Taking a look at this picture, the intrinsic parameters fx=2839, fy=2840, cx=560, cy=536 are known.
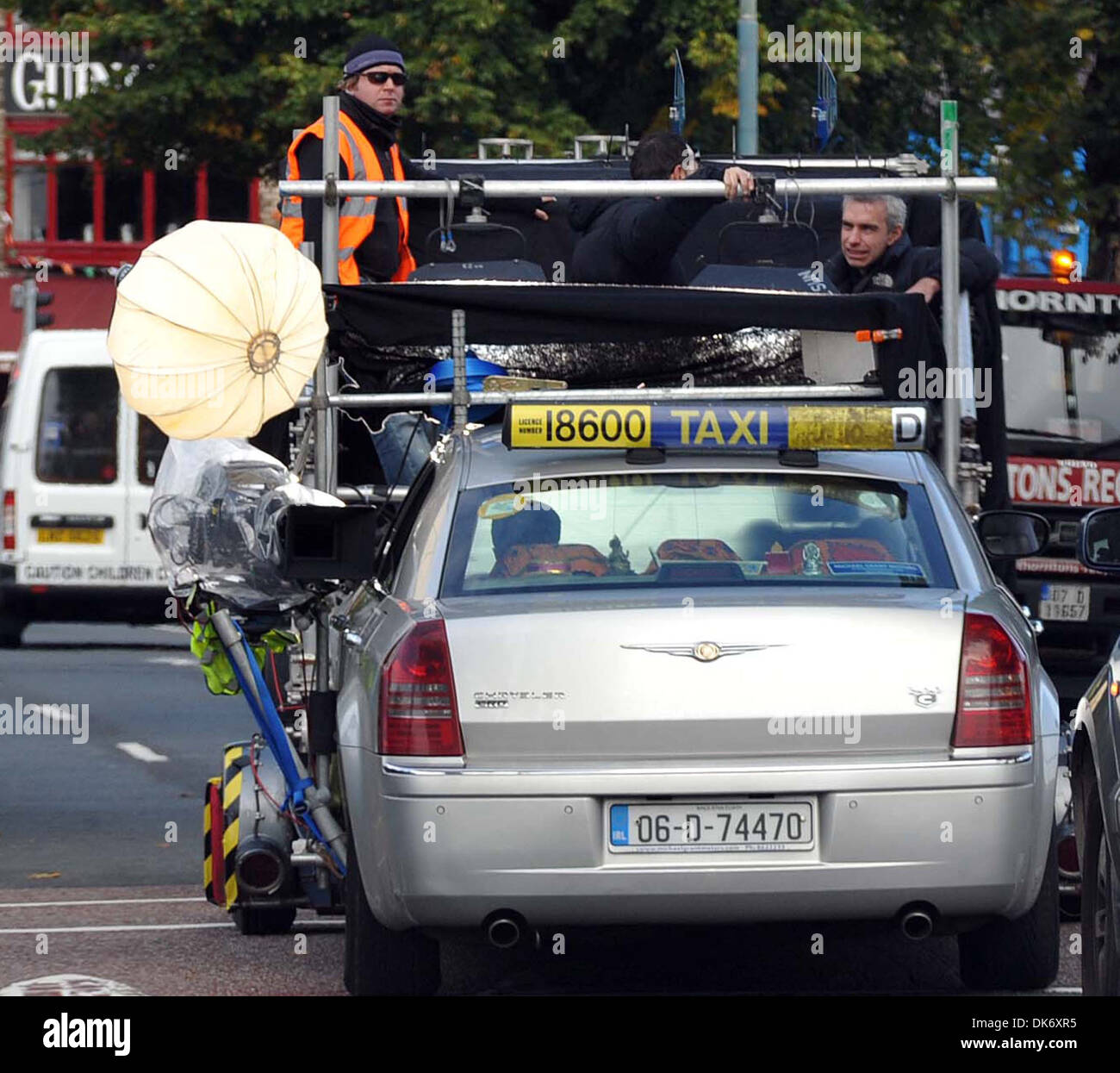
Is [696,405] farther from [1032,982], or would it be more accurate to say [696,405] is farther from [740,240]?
[740,240]

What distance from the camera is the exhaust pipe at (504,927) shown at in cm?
680

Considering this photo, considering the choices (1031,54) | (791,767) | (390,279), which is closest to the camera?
(791,767)

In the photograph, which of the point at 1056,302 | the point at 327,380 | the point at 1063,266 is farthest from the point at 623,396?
the point at 1063,266

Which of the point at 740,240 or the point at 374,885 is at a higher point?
the point at 740,240

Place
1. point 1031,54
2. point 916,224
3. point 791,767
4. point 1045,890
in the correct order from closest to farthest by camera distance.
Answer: point 791,767
point 1045,890
point 916,224
point 1031,54

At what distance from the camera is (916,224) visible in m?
12.2

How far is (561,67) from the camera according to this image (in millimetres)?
29672

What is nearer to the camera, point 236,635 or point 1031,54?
point 236,635

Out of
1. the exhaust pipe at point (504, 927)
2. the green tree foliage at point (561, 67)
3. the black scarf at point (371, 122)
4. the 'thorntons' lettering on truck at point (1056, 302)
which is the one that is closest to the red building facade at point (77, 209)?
the green tree foliage at point (561, 67)

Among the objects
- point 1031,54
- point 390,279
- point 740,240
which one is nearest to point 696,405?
point 390,279

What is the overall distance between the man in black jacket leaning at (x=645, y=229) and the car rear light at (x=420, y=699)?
3075 millimetres

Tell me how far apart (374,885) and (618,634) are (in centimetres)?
91

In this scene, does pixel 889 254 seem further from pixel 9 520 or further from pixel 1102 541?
pixel 9 520

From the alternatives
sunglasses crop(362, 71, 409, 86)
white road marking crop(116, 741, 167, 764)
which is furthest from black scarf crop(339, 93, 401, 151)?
white road marking crop(116, 741, 167, 764)
